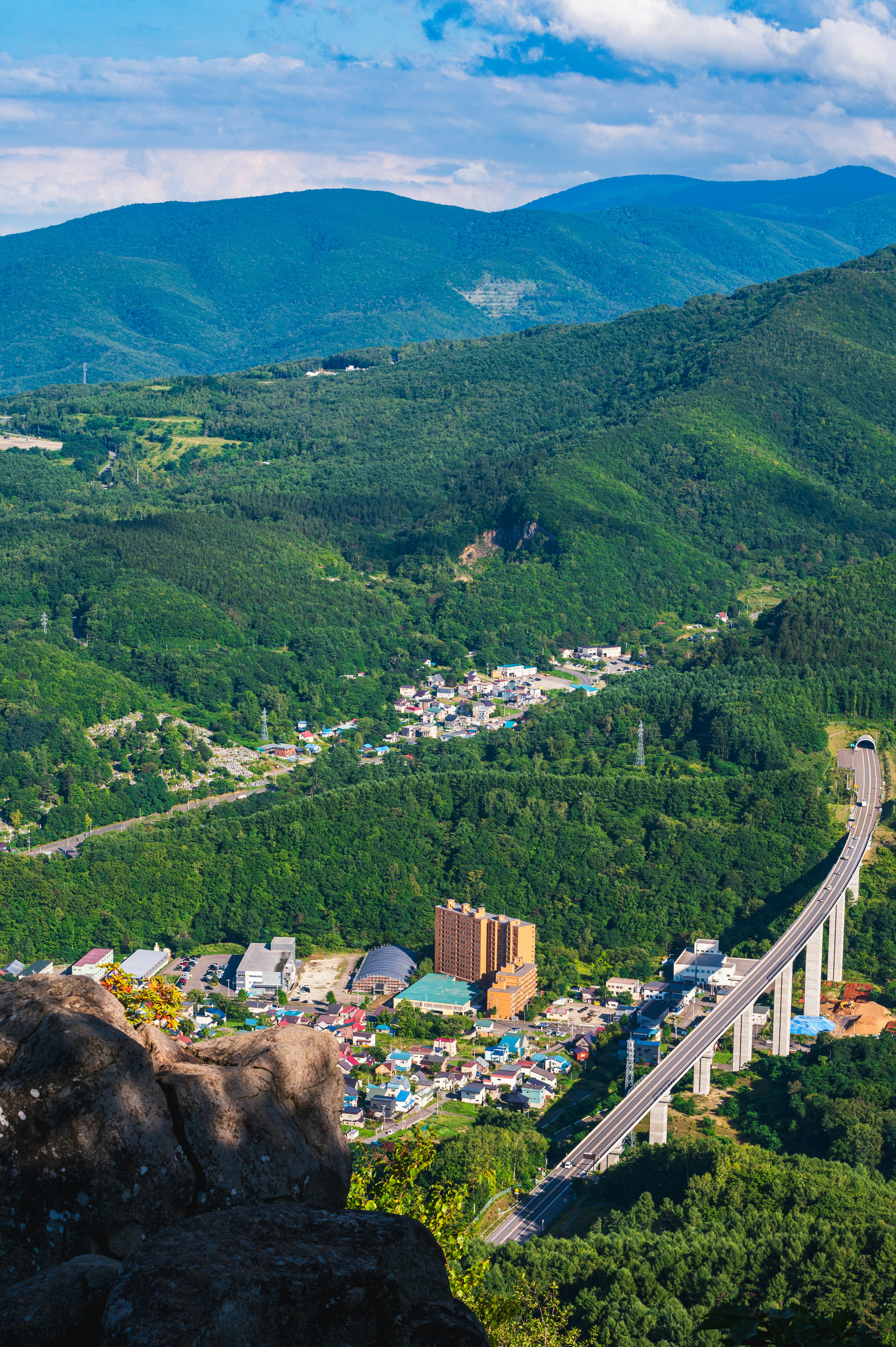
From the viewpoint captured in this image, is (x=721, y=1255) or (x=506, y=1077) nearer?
(x=721, y=1255)

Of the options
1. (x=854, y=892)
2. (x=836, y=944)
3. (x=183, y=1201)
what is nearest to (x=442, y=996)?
(x=836, y=944)

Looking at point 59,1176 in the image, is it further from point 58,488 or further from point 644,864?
point 58,488

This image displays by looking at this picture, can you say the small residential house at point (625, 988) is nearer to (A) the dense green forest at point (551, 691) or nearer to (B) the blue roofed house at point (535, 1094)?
(A) the dense green forest at point (551, 691)

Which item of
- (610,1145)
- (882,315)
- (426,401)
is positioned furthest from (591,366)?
(610,1145)

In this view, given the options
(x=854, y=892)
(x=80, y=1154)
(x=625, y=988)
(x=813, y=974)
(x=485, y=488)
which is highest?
(x=80, y=1154)

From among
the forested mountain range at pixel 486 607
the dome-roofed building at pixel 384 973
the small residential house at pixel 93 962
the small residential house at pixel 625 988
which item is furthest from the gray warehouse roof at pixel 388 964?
the small residential house at pixel 93 962

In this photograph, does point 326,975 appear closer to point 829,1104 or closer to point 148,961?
point 148,961
